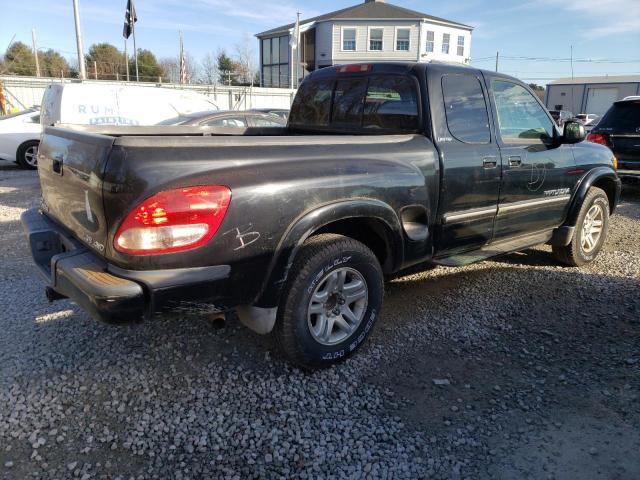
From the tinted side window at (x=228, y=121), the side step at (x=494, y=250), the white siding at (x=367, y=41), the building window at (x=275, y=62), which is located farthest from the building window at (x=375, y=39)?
the side step at (x=494, y=250)

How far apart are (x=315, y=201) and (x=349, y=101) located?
1637mm

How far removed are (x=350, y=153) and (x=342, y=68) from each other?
1.54 meters

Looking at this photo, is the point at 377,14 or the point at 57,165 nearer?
the point at 57,165

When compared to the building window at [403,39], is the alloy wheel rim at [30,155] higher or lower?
lower

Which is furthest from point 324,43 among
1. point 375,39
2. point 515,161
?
point 515,161

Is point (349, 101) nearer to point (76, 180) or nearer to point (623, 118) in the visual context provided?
point (76, 180)

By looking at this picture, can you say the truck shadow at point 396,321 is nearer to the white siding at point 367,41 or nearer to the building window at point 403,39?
the white siding at point 367,41

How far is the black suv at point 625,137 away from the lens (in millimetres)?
8531

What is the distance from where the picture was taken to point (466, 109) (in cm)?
379

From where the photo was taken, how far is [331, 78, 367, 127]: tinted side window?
4039mm

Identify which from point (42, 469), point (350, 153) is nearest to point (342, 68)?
point (350, 153)

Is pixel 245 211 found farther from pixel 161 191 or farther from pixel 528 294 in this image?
pixel 528 294

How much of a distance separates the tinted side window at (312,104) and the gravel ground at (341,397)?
5.66ft

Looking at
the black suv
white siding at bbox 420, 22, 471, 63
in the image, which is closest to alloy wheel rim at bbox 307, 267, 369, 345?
the black suv
